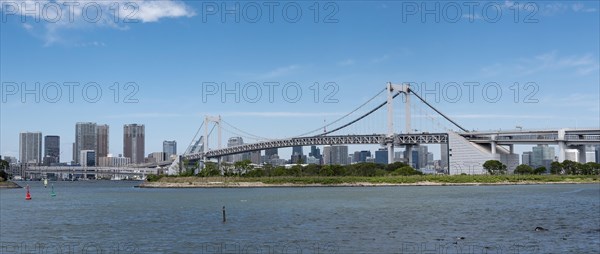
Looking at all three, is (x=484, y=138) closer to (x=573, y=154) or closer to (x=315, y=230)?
(x=573, y=154)

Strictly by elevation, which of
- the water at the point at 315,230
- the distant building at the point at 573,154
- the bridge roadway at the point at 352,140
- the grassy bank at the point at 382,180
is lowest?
the water at the point at 315,230

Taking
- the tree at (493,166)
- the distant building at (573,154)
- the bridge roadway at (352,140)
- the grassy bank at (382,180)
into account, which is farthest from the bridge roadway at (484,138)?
the distant building at (573,154)

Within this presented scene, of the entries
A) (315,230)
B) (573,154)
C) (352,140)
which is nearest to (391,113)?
(352,140)

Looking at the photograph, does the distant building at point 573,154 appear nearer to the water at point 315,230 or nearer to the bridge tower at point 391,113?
the bridge tower at point 391,113

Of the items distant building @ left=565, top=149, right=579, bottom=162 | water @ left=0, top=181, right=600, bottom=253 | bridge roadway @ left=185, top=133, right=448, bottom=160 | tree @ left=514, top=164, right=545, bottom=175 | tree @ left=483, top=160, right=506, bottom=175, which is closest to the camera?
water @ left=0, top=181, right=600, bottom=253

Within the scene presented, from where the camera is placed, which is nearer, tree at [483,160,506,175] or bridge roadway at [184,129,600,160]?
tree at [483,160,506,175]

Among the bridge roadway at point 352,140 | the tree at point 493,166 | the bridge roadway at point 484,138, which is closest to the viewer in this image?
the tree at point 493,166

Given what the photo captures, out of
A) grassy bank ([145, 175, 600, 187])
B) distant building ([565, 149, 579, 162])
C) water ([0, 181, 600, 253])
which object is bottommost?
water ([0, 181, 600, 253])

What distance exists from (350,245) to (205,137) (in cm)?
11704

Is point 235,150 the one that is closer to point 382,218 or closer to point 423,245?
point 382,218

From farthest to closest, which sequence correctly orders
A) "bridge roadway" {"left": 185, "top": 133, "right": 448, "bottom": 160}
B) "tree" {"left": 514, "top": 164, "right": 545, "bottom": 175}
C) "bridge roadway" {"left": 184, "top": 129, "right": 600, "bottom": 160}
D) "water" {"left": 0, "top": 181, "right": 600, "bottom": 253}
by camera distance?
1. "bridge roadway" {"left": 185, "top": 133, "right": 448, "bottom": 160}
2. "tree" {"left": 514, "top": 164, "right": 545, "bottom": 175}
3. "bridge roadway" {"left": 184, "top": 129, "right": 600, "bottom": 160}
4. "water" {"left": 0, "top": 181, "right": 600, "bottom": 253}

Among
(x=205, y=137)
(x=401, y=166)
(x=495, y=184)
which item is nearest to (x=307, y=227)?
(x=495, y=184)

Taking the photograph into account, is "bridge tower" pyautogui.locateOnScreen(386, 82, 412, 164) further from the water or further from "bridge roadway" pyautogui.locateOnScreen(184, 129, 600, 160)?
the water

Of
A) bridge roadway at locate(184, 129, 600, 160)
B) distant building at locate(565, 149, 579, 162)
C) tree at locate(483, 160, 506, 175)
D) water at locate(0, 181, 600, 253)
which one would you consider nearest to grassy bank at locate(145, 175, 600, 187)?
tree at locate(483, 160, 506, 175)
